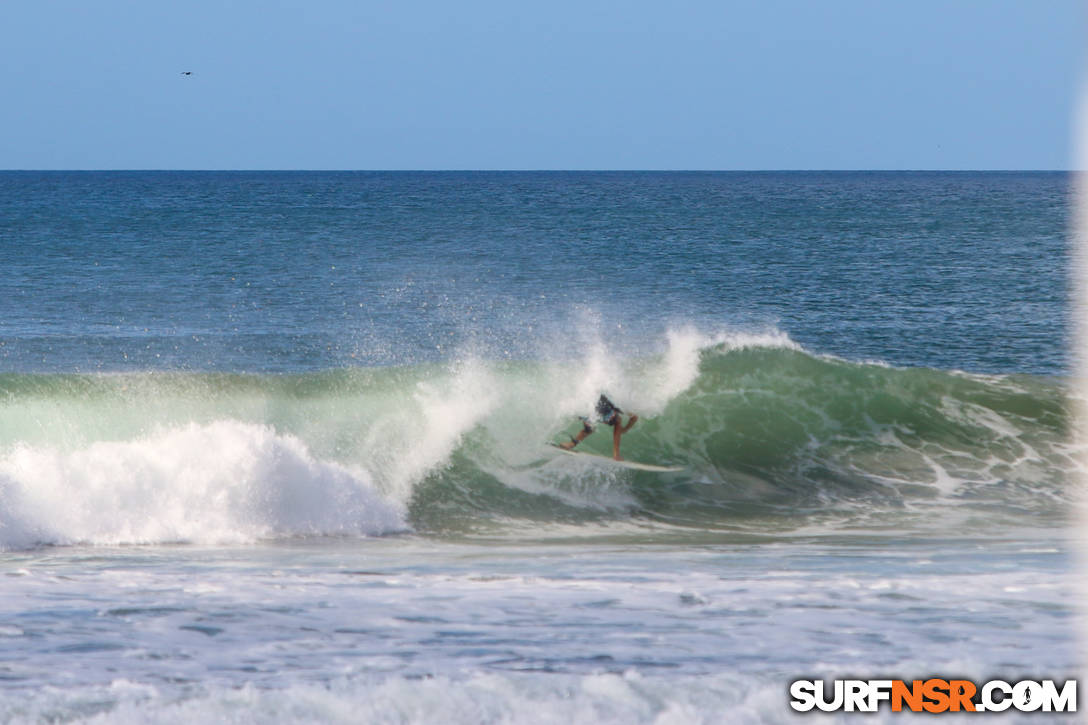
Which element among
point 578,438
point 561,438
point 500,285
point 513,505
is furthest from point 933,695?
point 500,285

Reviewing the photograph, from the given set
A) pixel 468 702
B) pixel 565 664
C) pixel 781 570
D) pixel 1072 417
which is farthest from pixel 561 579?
pixel 1072 417

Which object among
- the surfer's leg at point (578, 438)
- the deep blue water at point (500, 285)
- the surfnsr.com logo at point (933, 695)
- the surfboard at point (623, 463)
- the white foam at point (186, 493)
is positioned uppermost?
the deep blue water at point (500, 285)

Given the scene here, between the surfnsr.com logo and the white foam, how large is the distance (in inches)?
283

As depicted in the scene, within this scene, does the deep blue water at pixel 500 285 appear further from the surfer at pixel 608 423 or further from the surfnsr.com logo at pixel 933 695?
the surfnsr.com logo at pixel 933 695

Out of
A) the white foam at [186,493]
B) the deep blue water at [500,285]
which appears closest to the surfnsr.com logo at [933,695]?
the white foam at [186,493]

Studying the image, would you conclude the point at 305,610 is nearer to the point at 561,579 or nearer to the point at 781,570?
the point at 561,579

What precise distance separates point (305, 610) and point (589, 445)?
830 centimetres

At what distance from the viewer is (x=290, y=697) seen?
7523 mm

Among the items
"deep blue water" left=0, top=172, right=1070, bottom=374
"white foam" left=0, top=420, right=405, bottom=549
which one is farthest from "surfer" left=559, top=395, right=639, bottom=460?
"deep blue water" left=0, top=172, right=1070, bottom=374

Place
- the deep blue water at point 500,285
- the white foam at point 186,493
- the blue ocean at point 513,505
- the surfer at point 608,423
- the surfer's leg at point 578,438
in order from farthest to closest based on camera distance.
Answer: the deep blue water at point 500,285, the surfer at point 608,423, the surfer's leg at point 578,438, the white foam at point 186,493, the blue ocean at point 513,505

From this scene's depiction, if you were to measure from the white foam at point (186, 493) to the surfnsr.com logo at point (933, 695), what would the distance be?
7.20 metres

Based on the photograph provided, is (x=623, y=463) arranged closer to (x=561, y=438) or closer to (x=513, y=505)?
(x=561, y=438)

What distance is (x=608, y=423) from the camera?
17859mm

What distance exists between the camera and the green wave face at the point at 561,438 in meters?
14.5
